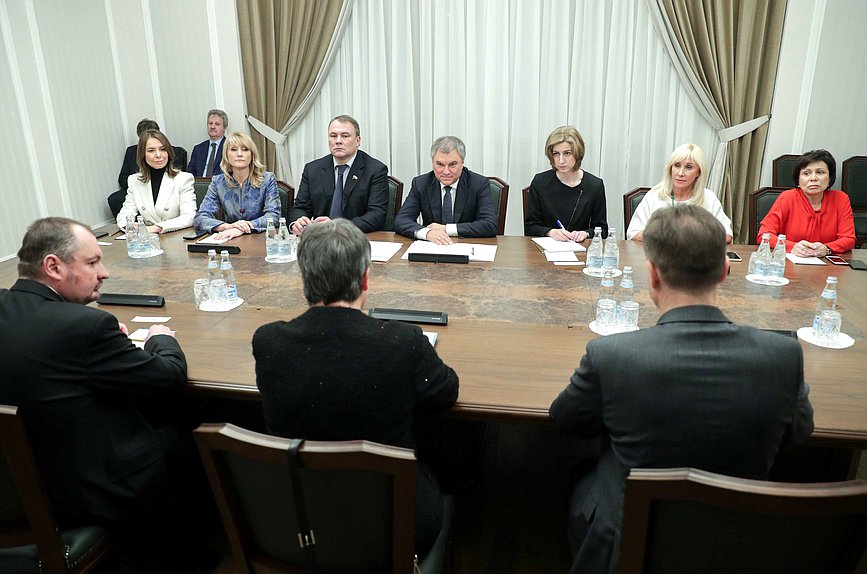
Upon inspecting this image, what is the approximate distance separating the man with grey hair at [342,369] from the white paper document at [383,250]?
1.44 metres

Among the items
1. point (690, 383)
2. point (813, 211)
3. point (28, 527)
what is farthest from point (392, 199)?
point (690, 383)

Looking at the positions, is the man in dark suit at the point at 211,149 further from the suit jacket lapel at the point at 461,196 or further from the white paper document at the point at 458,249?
the white paper document at the point at 458,249

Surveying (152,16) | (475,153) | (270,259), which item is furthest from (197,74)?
(270,259)

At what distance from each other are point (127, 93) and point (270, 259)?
3.63 metres

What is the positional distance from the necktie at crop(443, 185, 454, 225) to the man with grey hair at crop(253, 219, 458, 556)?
2.23 meters

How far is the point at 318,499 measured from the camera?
3.88ft

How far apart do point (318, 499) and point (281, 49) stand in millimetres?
4742

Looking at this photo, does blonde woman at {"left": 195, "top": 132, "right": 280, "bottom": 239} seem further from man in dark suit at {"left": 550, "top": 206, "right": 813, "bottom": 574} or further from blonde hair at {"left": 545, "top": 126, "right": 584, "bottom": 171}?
man in dark suit at {"left": 550, "top": 206, "right": 813, "bottom": 574}

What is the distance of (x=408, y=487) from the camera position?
3.71ft

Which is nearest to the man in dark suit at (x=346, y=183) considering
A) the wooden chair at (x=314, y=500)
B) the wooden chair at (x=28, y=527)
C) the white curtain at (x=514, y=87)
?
the white curtain at (x=514, y=87)

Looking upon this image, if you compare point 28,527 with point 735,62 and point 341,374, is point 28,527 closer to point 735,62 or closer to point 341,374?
point 341,374

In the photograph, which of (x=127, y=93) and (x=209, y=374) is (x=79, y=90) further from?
(x=209, y=374)

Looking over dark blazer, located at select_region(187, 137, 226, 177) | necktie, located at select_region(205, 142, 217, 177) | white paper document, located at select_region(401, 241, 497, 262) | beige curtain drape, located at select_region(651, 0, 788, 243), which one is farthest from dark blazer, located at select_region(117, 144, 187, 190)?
beige curtain drape, located at select_region(651, 0, 788, 243)

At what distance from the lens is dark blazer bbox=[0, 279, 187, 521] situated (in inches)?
58.5
